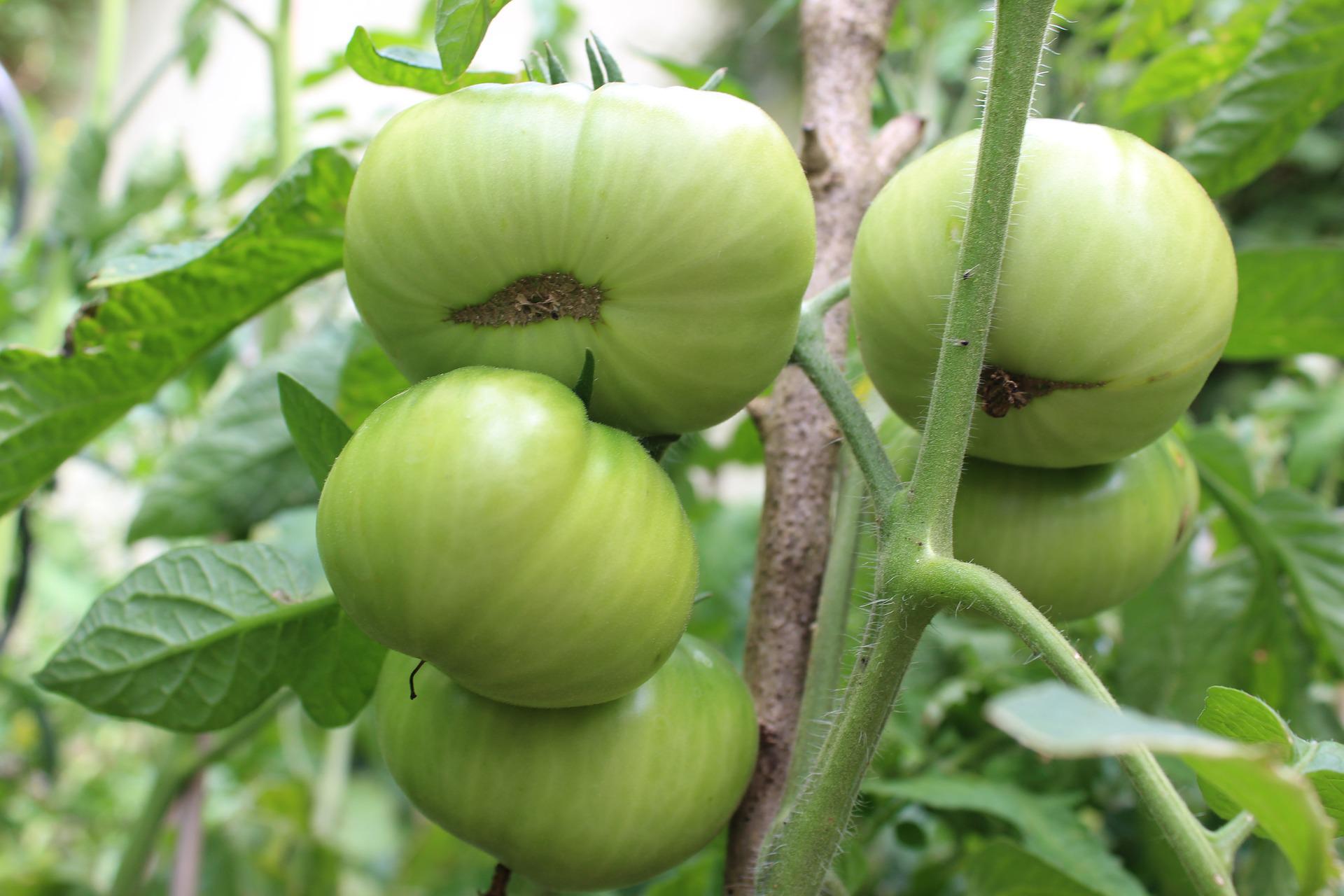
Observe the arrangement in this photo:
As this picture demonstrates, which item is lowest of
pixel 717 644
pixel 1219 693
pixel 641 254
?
pixel 717 644

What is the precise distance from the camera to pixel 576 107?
15.1 inches

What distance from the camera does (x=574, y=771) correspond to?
1.45 ft

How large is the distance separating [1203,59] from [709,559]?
56cm

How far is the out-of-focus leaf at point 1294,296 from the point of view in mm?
670

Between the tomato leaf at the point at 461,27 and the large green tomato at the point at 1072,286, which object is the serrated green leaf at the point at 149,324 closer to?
the tomato leaf at the point at 461,27

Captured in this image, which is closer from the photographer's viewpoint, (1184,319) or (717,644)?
(1184,319)

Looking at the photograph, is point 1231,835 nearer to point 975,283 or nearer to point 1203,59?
point 975,283

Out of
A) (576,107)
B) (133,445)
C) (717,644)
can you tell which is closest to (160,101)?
(133,445)

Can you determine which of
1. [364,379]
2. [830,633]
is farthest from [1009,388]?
[364,379]

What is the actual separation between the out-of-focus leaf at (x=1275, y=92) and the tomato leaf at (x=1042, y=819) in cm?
44

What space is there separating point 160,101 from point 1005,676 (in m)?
3.57

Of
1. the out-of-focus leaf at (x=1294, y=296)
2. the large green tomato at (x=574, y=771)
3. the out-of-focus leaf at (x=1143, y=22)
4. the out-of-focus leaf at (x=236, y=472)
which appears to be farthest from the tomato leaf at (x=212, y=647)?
the out-of-focus leaf at (x=1143, y=22)

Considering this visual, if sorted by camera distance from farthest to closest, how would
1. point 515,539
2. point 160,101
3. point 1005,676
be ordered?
1. point 160,101
2. point 1005,676
3. point 515,539

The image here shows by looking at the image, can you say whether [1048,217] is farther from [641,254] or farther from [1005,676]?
[1005,676]
